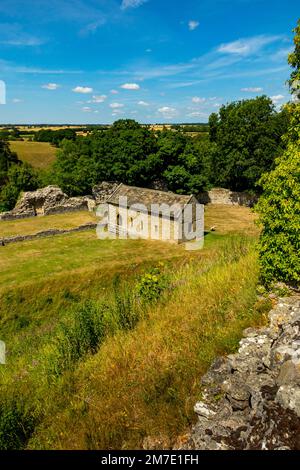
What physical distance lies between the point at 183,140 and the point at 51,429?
4166 cm

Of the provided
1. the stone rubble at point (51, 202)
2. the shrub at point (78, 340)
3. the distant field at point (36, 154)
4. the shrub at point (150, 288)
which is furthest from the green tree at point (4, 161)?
the shrub at point (78, 340)

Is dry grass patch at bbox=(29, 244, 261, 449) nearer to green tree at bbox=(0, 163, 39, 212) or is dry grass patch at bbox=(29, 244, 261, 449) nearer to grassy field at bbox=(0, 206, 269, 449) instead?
grassy field at bbox=(0, 206, 269, 449)

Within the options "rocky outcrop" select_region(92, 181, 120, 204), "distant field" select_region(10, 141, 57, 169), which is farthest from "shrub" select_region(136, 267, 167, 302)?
"distant field" select_region(10, 141, 57, 169)

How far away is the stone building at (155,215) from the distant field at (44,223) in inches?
226

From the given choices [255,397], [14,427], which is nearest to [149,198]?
[14,427]

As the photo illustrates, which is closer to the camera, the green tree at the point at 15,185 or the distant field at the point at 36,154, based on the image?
the green tree at the point at 15,185

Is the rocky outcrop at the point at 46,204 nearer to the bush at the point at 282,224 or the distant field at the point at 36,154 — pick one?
the bush at the point at 282,224

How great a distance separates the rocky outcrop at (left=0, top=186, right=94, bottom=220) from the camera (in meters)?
39.3

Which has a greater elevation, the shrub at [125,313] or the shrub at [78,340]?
the shrub at [125,313]

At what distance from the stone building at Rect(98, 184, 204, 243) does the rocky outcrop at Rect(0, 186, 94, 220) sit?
10.8m

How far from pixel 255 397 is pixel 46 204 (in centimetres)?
4033

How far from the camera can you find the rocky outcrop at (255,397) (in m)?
3.29

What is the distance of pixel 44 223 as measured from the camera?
36.4m
